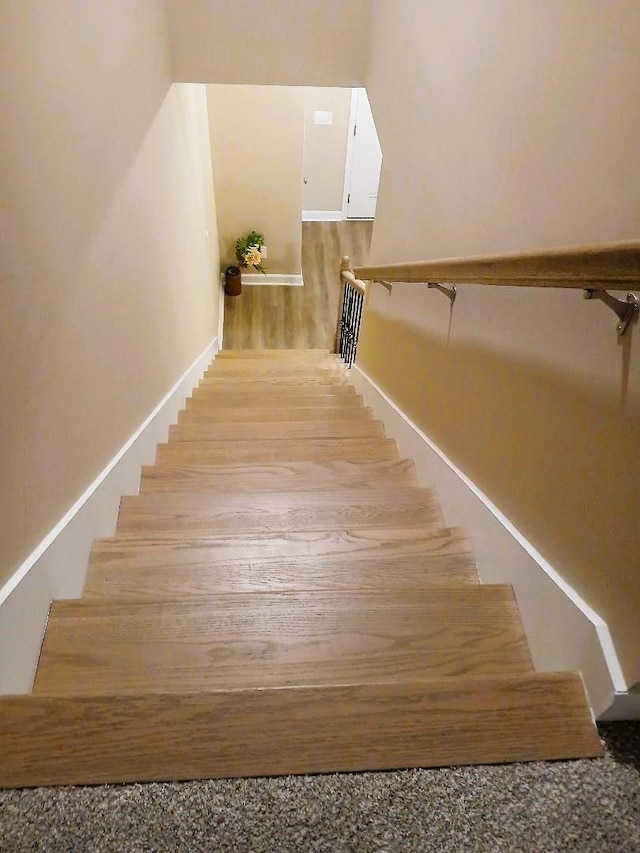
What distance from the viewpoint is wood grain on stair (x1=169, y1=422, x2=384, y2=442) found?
250 cm

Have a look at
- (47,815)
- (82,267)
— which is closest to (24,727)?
(47,815)

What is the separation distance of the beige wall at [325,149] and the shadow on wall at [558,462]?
605 cm

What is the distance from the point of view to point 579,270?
93 cm

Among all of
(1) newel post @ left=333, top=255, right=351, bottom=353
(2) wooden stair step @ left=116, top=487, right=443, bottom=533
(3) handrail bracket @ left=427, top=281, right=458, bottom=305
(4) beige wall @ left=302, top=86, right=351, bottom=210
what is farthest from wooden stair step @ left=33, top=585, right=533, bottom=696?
(4) beige wall @ left=302, top=86, right=351, bottom=210

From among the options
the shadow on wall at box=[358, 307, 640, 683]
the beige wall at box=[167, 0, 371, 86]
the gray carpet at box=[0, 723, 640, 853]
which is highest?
the beige wall at box=[167, 0, 371, 86]

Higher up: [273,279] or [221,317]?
[273,279]

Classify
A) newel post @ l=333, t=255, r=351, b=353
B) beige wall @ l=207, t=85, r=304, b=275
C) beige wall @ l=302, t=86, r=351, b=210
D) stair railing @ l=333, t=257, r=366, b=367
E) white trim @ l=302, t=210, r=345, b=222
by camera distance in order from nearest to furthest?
stair railing @ l=333, t=257, r=366, b=367 → newel post @ l=333, t=255, r=351, b=353 → beige wall @ l=207, t=85, r=304, b=275 → beige wall @ l=302, t=86, r=351, b=210 → white trim @ l=302, t=210, r=345, b=222

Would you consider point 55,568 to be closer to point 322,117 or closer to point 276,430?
point 276,430

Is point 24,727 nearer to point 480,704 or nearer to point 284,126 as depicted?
point 480,704

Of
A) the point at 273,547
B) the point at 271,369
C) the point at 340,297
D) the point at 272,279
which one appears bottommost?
the point at 272,279

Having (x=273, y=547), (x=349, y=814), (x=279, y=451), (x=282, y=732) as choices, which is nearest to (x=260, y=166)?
(x=279, y=451)

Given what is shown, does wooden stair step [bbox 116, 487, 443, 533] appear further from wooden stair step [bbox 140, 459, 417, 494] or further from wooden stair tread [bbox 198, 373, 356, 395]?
wooden stair tread [bbox 198, 373, 356, 395]

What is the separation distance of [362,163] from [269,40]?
440cm

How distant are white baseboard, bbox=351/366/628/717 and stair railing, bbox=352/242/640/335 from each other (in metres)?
0.54
